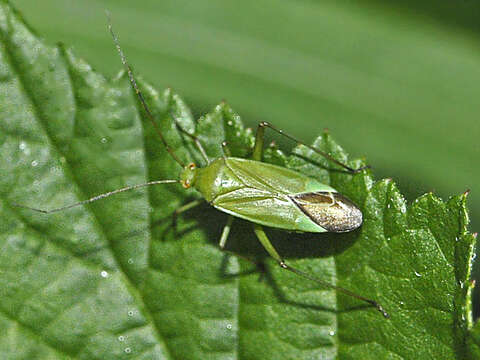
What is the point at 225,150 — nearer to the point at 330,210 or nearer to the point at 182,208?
the point at 182,208

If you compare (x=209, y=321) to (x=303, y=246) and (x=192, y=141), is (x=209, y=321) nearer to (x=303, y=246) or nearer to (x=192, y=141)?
(x=303, y=246)

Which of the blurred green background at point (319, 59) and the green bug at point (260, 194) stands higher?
the blurred green background at point (319, 59)

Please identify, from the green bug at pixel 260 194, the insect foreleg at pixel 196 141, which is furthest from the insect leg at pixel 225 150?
the insect foreleg at pixel 196 141

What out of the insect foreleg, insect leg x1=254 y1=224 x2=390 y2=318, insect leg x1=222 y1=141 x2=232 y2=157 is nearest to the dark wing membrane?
insect leg x1=254 y1=224 x2=390 y2=318

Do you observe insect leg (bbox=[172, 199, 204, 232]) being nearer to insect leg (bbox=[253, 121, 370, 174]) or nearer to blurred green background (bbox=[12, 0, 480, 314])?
insect leg (bbox=[253, 121, 370, 174])

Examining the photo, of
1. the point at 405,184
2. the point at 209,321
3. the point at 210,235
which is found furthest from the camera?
the point at 405,184

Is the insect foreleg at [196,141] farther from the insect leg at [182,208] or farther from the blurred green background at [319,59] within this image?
the blurred green background at [319,59]

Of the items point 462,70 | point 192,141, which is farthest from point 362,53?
point 192,141
